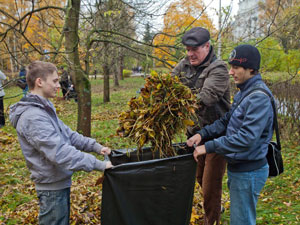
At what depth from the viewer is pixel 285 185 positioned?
4.21 metres

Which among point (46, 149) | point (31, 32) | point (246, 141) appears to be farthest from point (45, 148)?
point (31, 32)

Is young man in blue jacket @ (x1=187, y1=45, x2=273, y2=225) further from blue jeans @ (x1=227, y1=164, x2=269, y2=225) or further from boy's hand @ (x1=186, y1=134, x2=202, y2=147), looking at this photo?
boy's hand @ (x1=186, y1=134, x2=202, y2=147)

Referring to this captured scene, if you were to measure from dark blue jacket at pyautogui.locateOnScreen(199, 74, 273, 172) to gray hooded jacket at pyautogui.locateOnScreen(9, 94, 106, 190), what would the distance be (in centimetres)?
99

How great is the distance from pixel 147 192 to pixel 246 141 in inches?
33.1

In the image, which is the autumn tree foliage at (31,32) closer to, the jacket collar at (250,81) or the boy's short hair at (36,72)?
the boy's short hair at (36,72)

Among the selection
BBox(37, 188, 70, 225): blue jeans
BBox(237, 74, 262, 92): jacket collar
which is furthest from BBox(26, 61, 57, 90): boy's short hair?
BBox(237, 74, 262, 92): jacket collar

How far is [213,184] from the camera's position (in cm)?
270

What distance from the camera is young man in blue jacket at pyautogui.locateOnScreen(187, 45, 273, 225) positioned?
6.23ft

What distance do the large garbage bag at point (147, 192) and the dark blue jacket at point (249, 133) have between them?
1.06ft

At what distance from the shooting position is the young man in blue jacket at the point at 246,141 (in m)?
1.90

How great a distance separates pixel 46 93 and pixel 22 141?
41 centimetres

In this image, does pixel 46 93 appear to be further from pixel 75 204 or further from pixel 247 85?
pixel 75 204

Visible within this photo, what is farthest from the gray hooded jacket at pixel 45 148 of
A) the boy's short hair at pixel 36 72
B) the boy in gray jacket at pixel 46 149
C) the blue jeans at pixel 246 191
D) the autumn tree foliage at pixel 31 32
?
the autumn tree foliage at pixel 31 32

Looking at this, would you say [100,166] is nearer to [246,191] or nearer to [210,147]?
[210,147]
